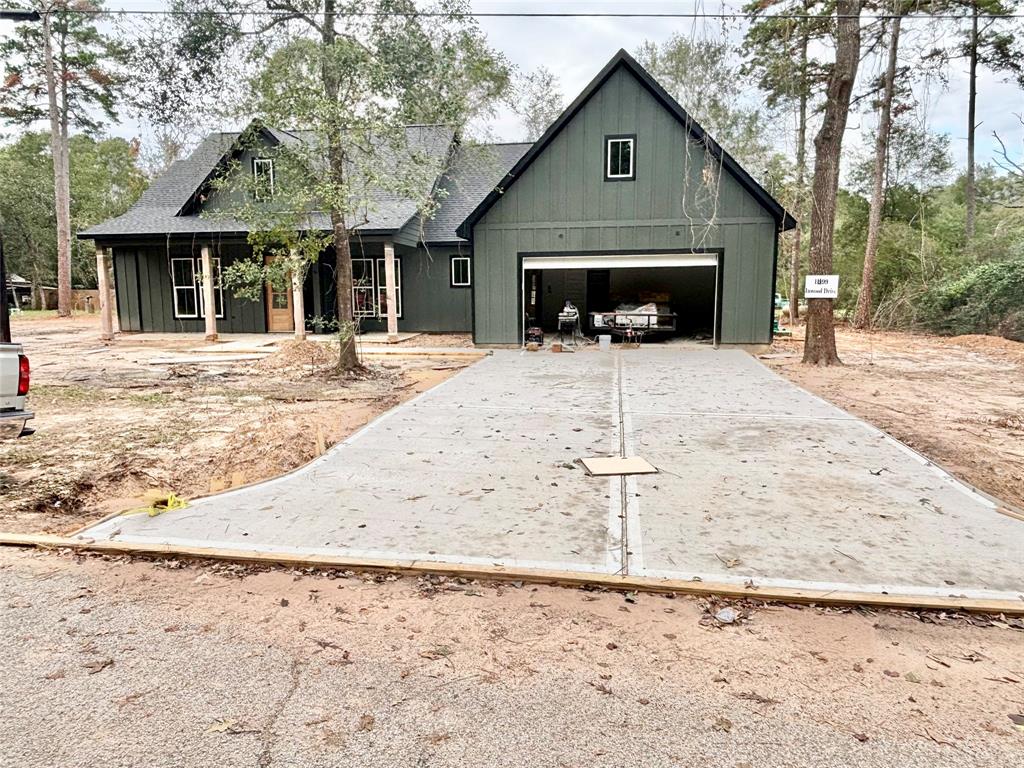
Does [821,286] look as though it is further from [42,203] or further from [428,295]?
[42,203]

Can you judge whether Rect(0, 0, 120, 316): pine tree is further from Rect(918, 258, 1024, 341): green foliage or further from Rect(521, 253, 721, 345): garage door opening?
Rect(918, 258, 1024, 341): green foliage

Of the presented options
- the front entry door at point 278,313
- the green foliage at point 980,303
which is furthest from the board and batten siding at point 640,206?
the front entry door at point 278,313

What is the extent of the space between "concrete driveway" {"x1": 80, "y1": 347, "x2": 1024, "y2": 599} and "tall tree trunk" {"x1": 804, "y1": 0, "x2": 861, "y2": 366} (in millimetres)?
5638

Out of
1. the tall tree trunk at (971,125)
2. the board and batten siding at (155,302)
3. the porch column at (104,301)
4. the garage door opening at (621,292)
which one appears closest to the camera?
the porch column at (104,301)

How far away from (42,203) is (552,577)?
128 ft

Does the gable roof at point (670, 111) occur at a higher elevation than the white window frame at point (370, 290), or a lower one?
higher

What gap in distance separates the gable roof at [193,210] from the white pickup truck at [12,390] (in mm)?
11172

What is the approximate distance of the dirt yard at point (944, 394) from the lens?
19.1ft

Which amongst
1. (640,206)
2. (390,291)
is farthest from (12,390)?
(640,206)

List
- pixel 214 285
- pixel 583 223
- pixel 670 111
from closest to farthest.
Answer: pixel 670 111, pixel 583 223, pixel 214 285

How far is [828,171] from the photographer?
12172mm

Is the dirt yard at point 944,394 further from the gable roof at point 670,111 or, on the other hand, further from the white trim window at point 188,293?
the white trim window at point 188,293

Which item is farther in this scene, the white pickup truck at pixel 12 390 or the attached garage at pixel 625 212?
the attached garage at pixel 625 212

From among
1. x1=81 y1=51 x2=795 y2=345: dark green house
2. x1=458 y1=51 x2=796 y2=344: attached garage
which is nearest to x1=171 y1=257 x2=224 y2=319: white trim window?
x1=81 y1=51 x2=795 y2=345: dark green house
